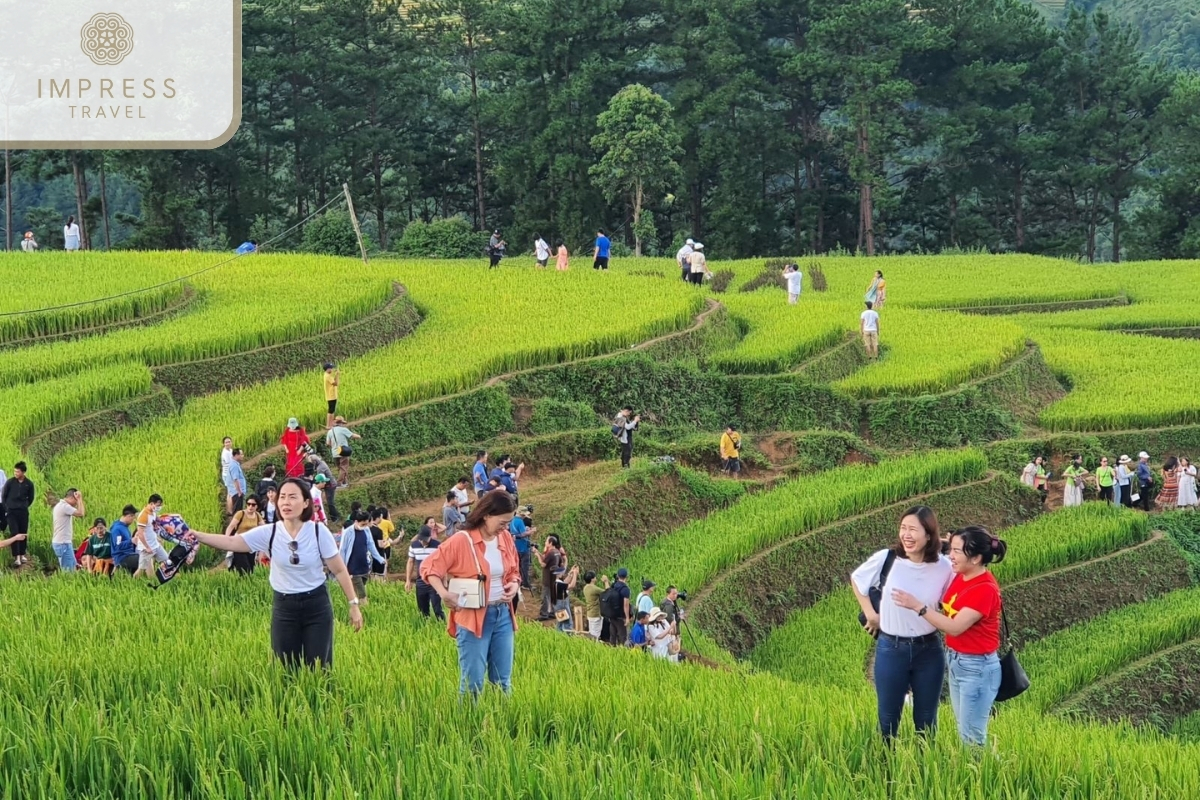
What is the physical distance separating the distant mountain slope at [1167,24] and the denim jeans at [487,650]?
263 feet

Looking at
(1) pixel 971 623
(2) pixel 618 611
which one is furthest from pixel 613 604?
(1) pixel 971 623

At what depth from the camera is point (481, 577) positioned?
828 centimetres

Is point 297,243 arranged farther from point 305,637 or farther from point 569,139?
point 305,637

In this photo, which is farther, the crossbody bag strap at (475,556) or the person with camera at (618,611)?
the person with camera at (618,611)

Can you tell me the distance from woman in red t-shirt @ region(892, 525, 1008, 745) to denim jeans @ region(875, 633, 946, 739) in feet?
0.35

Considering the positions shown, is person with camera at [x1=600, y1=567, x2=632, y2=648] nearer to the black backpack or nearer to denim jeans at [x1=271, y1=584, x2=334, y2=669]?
the black backpack

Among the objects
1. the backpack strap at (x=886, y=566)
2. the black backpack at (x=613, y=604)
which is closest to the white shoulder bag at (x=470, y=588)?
the backpack strap at (x=886, y=566)

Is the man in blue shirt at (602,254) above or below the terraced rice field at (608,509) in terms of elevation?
above

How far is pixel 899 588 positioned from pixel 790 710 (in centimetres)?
109

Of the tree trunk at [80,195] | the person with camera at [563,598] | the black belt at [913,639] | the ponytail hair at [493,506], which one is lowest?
the person with camera at [563,598]

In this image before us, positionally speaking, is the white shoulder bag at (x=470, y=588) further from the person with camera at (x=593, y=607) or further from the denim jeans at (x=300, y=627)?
the person with camera at (x=593, y=607)

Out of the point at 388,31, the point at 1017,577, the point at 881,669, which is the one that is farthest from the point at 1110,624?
the point at 388,31

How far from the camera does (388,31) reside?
5766cm

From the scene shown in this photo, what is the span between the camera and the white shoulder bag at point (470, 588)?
8.26m
